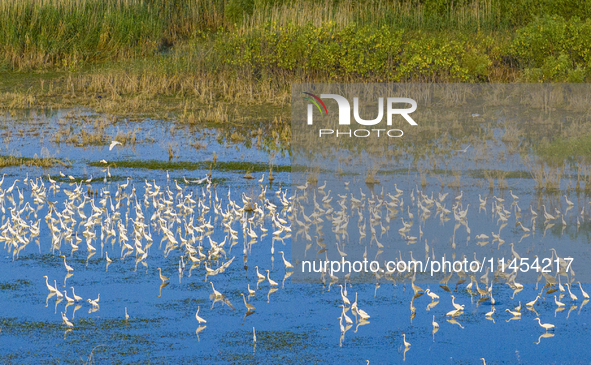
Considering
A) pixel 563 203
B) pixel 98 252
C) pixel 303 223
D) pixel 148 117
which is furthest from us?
pixel 148 117

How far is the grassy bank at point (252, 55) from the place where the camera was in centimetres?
1997

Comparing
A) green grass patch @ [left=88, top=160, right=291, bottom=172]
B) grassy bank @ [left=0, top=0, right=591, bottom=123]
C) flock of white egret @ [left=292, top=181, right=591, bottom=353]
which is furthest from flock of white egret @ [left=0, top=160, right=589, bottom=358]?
grassy bank @ [left=0, top=0, right=591, bottom=123]

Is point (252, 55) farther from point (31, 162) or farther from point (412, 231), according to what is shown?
point (412, 231)

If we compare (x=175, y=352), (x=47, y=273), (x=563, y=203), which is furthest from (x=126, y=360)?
(x=563, y=203)

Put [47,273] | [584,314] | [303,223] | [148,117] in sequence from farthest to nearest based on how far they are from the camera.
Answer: [148,117] < [303,223] < [47,273] < [584,314]

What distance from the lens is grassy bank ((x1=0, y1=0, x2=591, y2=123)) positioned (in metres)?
20.0

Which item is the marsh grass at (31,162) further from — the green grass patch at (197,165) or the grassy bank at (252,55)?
the grassy bank at (252,55)

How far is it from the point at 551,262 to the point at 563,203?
110 inches

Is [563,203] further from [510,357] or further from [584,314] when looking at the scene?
[510,357]

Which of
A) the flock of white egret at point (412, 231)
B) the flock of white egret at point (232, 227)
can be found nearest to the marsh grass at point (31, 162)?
the flock of white egret at point (232, 227)

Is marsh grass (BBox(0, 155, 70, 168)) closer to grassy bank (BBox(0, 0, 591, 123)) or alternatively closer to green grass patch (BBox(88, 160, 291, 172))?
green grass patch (BBox(88, 160, 291, 172))

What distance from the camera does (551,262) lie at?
8.59 meters

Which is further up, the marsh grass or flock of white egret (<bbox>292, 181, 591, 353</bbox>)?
the marsh grass

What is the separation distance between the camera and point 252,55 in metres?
21.6
